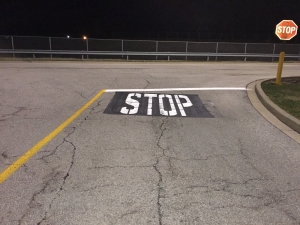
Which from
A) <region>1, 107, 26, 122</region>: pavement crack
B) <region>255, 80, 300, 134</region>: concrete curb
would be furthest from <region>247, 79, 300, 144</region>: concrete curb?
<region>1, 107, 26, 122</region>: pavement crack

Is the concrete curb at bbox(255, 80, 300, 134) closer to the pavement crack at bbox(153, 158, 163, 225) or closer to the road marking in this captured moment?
the pavement crack at bbox(153, 158, 163, 225)

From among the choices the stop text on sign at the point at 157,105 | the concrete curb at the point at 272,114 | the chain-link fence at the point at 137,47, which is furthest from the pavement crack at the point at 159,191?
the chain-link fence at the point at 137,47

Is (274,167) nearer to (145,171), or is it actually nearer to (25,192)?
(145,171)

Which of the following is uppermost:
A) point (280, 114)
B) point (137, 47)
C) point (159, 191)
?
point (137, 47)

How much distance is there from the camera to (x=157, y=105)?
775cm

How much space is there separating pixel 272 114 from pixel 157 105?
3087mm

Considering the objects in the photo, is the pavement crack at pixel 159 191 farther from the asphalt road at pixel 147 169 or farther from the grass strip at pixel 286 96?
the grass strip at pixel 286 96

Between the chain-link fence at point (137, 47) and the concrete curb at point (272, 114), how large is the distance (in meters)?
15.5

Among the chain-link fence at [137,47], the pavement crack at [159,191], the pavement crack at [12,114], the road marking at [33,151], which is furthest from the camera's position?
the chain-link fence at [137,47]

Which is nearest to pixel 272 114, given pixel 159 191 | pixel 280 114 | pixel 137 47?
pixel 280 114

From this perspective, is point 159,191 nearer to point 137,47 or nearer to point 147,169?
point 147,169

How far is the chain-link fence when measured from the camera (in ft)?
76.7

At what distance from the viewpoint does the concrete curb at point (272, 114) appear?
582cm

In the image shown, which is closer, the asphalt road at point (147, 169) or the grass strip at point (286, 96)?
the asphalt road at point (147, 169)
